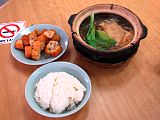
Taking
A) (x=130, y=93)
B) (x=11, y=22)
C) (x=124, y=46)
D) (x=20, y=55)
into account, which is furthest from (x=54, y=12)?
(x=130, y=93)

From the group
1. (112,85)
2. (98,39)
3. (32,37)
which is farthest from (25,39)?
(112,85)

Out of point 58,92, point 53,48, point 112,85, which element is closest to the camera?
point 58,92

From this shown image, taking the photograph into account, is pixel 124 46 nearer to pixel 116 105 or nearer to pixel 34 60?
pixel 116 105

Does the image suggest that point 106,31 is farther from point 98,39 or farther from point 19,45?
point 19,45

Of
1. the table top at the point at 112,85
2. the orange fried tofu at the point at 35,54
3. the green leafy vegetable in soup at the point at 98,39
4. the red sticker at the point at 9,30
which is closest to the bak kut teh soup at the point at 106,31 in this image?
the green leafy vegetable in soup at the point at 98,39

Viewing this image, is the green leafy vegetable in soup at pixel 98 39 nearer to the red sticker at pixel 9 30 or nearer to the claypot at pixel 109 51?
the claypot at pixel 109 51

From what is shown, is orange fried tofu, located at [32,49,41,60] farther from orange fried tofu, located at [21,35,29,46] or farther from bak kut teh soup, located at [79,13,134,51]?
bak kut teh soup, located at [79,13,134,51]

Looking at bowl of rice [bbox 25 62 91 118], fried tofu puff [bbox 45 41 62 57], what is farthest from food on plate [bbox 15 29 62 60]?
bowl of rice [bbox 25 62 91 118]
